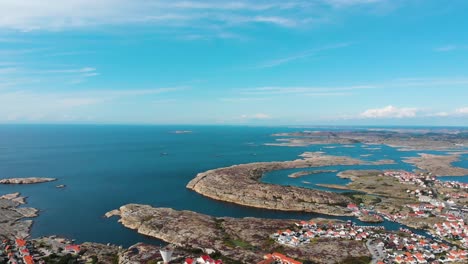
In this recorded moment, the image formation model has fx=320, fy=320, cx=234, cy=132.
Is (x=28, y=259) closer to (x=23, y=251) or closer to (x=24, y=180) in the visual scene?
(x=23, y=251)

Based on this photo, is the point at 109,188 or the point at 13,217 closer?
the point at 13,217

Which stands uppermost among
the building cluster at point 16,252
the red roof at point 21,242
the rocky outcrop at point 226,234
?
the red roof at point 21,242

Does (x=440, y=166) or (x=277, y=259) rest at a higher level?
(x=440, y=166)

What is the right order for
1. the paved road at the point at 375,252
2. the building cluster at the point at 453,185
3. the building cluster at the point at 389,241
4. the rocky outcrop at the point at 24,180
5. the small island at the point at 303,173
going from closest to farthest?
the paved road at the point at 375,252
the building cluster at the point at 389,241
the building cluster at the point at 453,185
the rocky outcrop at the point at 24,180
the small island at the point at 303,173

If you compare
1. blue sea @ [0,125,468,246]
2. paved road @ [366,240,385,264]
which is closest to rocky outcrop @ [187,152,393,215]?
blue sea @ [0,125,468,246]

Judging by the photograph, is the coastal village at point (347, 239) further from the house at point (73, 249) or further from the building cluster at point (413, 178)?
the building cluster at point (413, 178)

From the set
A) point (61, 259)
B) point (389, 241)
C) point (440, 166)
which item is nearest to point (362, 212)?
point (389, 241)

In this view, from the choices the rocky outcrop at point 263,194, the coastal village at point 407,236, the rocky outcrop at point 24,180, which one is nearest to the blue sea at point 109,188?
the rocky outcrop at point 263,194

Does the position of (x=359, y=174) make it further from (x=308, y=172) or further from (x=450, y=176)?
(x=450, y=176)

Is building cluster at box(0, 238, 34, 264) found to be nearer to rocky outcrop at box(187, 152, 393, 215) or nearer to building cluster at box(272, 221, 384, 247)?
building cluster at box(272, 221, 384, 247)
